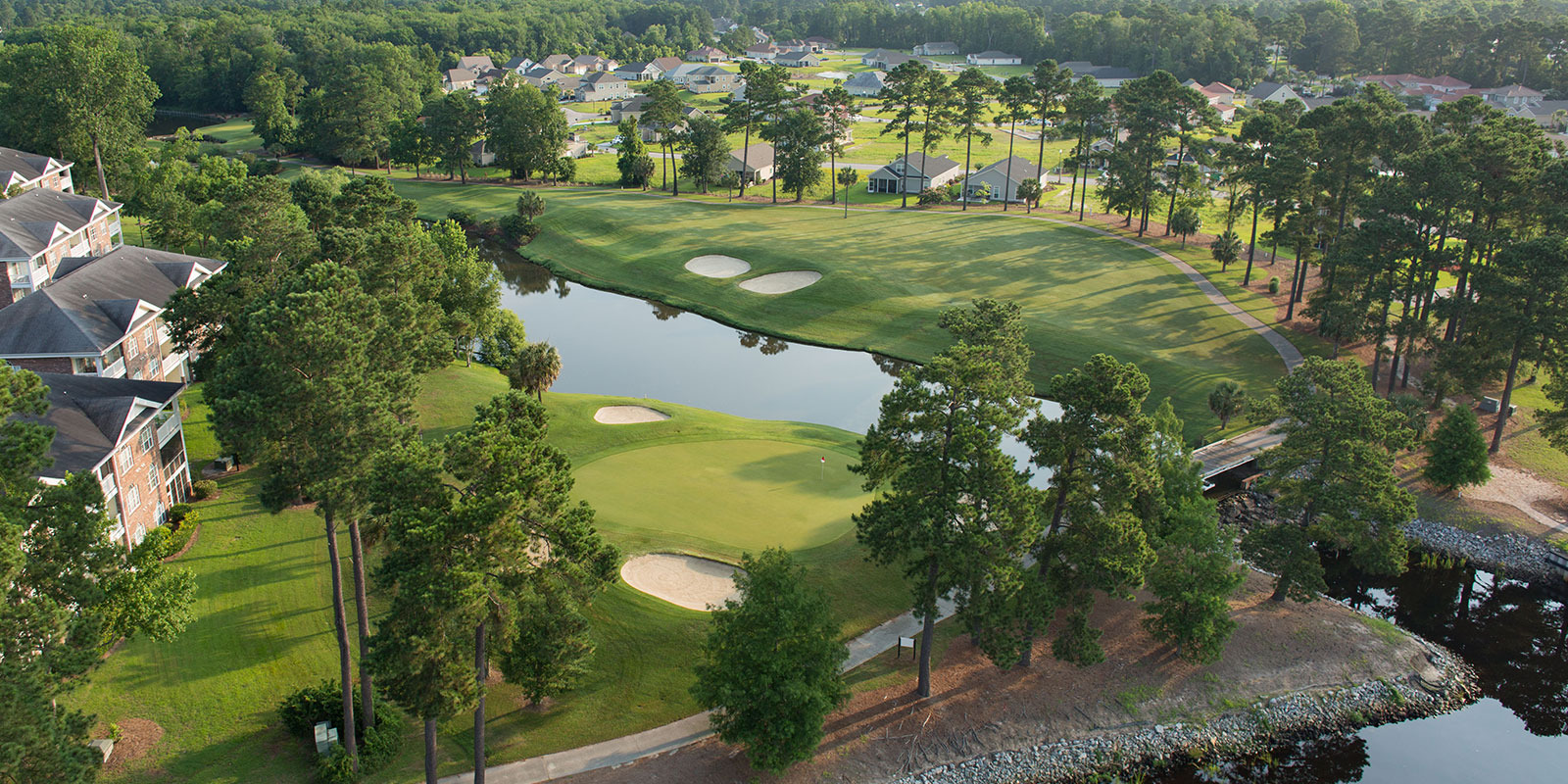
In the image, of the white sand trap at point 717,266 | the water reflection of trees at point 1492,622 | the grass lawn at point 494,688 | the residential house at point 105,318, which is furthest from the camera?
the white sand trap at point 717,266

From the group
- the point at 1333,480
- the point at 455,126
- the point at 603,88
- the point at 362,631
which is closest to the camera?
the point at 362,631

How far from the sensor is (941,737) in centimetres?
2628

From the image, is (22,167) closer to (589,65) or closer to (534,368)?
(534,368)

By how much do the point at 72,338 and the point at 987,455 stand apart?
37.9 m

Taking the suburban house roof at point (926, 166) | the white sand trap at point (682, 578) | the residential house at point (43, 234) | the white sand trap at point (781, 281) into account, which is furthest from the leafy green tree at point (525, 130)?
the white sand trap at point (682, 578)

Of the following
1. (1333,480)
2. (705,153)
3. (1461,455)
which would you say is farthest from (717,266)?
(1333,480)

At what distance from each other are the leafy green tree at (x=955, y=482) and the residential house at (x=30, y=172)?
2557 inches

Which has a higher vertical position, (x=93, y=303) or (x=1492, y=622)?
(x=93, y=303)

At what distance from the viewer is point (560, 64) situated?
614 feet

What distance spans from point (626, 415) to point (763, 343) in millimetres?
15526

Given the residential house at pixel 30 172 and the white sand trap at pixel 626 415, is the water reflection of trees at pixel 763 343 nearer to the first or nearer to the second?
the white sand trap at pixel 626 415

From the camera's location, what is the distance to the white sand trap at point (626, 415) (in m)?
44.7

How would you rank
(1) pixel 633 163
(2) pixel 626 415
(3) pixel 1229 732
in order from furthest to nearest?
1. (1) pixel 633 163
2. (2) pixel 626 415
3. (3) pixel 1229 732

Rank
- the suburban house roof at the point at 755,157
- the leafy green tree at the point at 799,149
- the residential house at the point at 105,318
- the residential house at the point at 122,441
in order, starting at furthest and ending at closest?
the suburban house roof at the point at 755,157 → the leafy green tree at the point at 799,149 → the residential house at the point at 105,318 → the residential house at the point at 122,441
